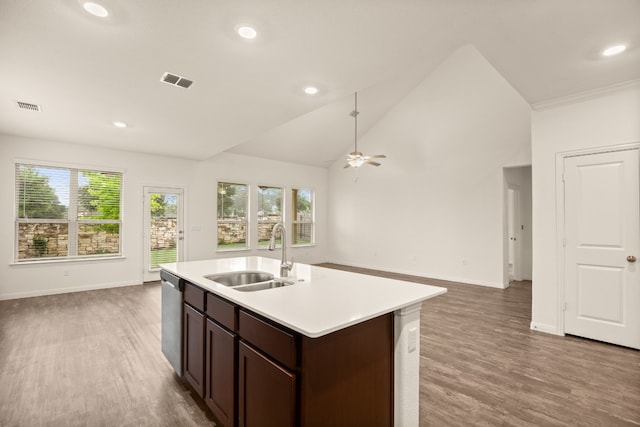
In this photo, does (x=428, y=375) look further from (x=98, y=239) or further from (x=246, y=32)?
(x=98, y=239)

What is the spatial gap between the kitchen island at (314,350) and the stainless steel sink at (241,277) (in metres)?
0.29

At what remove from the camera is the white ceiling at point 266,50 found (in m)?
2.06

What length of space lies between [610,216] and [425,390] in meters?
2.72

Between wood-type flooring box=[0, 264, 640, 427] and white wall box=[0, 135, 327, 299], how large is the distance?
1.27m

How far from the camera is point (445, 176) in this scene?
664 centimetres

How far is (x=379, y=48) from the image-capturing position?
2.55 metres

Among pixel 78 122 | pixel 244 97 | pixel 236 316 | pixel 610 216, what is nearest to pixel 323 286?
pixel 236 316

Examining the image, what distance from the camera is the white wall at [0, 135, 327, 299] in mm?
5004

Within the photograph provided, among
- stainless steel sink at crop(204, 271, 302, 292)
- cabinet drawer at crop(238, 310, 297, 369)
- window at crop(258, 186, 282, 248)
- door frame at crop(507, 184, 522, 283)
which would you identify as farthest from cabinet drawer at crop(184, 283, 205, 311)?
door frame at crop(507, 184, 522, 283)

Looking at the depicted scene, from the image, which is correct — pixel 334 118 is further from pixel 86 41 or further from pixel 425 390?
pixel 425 390

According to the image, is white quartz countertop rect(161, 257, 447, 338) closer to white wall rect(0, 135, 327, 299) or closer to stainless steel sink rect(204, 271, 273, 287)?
stainless steel sink rect(204, 271, 273, 287)

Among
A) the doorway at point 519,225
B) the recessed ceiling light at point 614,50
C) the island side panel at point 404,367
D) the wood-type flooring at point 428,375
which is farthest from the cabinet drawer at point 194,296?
the doorway at point 519,225

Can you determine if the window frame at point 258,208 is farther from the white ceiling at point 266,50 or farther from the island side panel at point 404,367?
the island side panel at point 404,367

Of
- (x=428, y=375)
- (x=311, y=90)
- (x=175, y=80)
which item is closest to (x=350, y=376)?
(x=428, y=375)
